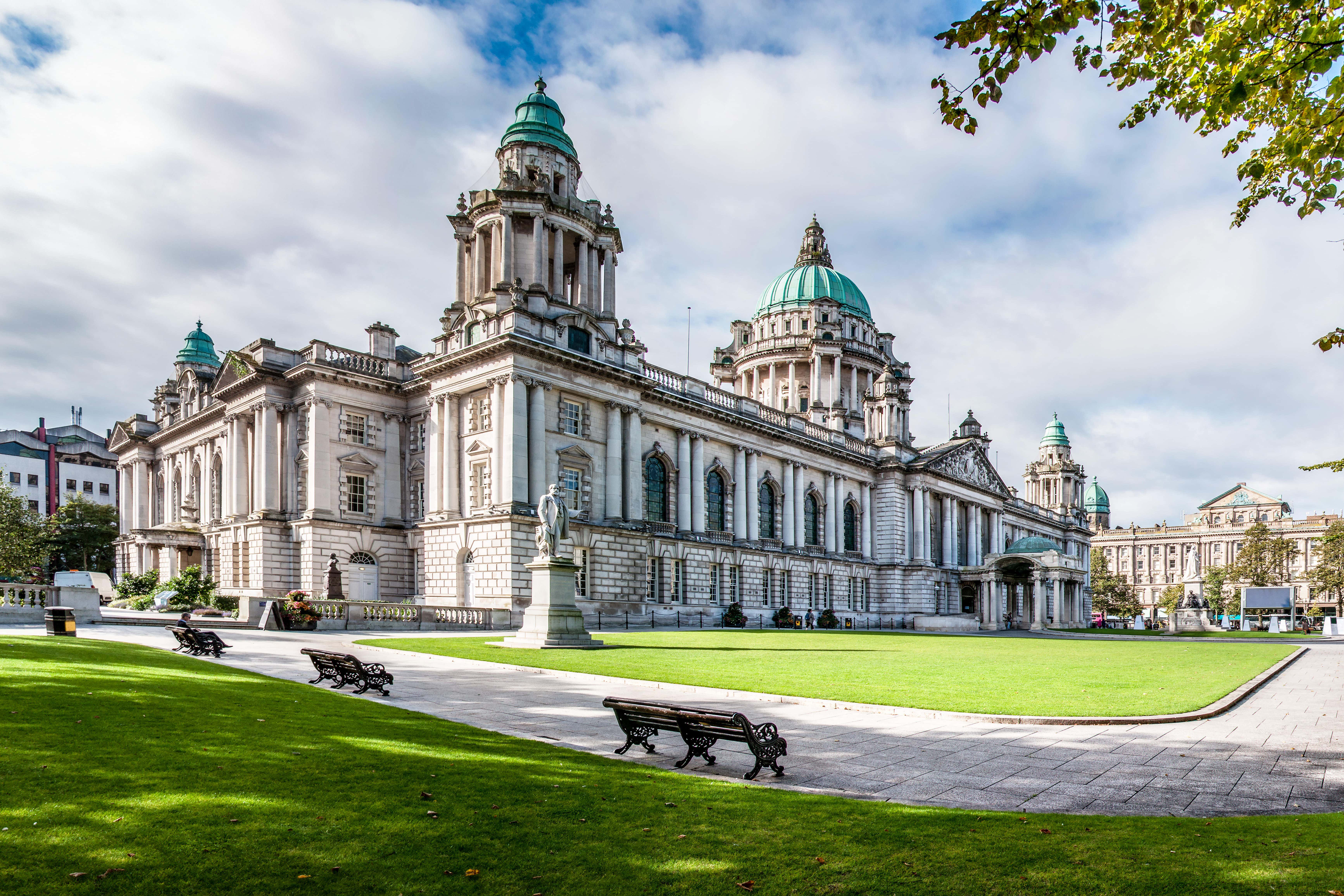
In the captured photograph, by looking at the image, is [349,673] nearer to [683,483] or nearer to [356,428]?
[356,428]

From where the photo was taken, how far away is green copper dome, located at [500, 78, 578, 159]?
169 ft

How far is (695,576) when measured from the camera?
172ft

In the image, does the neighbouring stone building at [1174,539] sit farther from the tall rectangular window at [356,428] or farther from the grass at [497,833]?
the grass at [497,833]

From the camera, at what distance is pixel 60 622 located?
80.4 feet

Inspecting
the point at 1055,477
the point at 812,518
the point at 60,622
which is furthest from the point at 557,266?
the point at 1055,477

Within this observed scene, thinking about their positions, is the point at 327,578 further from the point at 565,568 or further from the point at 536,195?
the point at 536,195

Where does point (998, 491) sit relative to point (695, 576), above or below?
above

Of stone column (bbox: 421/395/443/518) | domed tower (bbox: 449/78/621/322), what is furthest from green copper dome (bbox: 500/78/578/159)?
stone column (bbox: 421/395/443/518)

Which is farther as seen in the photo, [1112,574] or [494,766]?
[1112,574]

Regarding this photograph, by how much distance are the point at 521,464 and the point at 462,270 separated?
17508mm

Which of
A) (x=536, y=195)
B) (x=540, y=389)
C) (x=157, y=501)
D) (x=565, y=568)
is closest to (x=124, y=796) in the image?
(x=565, y=568)

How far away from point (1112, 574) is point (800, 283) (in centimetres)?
9366

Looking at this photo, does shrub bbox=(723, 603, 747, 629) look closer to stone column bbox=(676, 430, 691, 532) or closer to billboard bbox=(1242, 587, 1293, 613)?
stone column bbox=(676, 430, 691, 532)

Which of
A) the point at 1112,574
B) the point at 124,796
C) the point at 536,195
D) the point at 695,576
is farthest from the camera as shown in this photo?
the point at 1112,574
